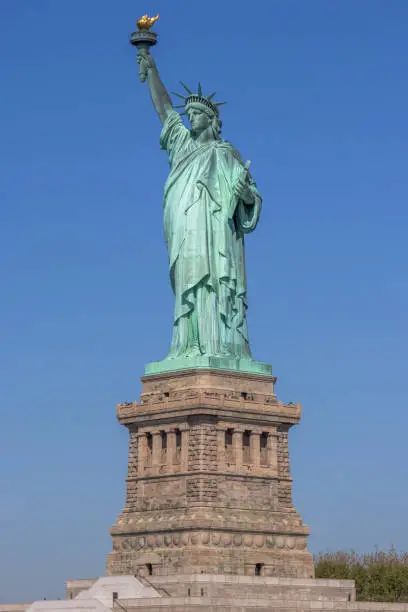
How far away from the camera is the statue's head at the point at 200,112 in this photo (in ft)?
213

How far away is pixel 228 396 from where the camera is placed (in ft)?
204

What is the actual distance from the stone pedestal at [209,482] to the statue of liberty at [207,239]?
46.6 inches

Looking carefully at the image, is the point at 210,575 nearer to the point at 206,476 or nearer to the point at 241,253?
the point at 206,476

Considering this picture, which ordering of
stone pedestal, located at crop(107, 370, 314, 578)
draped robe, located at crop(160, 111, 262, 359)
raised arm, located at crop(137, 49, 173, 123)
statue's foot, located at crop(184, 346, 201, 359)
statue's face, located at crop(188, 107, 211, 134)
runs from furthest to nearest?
raised arm, located at crop(137, 49, 173, 123) → statue's face, located at crop(188, 107, 211, 134) → draped robe, located at crop(160, 111, 262, 359) → statue's foot, located at crop(184, 346, 201, 359) → stone pedestal, located at crop(107, 370, 314, 578)

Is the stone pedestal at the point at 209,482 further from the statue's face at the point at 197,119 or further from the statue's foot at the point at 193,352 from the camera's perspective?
the statue's face at the point at 197,119

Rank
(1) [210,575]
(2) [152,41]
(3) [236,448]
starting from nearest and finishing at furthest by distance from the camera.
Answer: (1) [210,575], (3) [236,448], (2) [152,41]

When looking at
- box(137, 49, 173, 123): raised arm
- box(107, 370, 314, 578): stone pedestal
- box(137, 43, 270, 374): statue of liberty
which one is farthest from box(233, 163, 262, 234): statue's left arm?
box(107, 370, 314, 578): stone pedestal

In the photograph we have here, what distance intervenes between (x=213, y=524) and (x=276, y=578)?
109 inches

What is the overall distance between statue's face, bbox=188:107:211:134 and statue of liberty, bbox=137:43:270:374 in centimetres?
4

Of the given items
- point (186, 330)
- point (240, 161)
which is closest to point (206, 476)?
point (186, 330)

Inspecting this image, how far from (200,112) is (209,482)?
13.6 meters

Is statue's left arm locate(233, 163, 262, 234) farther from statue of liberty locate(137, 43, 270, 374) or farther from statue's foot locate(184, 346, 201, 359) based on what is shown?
statue's foot locate(184, 346, 201, 359)

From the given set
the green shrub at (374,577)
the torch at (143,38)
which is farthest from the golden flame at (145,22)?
the green shrub at (374,577)

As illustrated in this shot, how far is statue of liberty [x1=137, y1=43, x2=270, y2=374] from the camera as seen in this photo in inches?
2494
